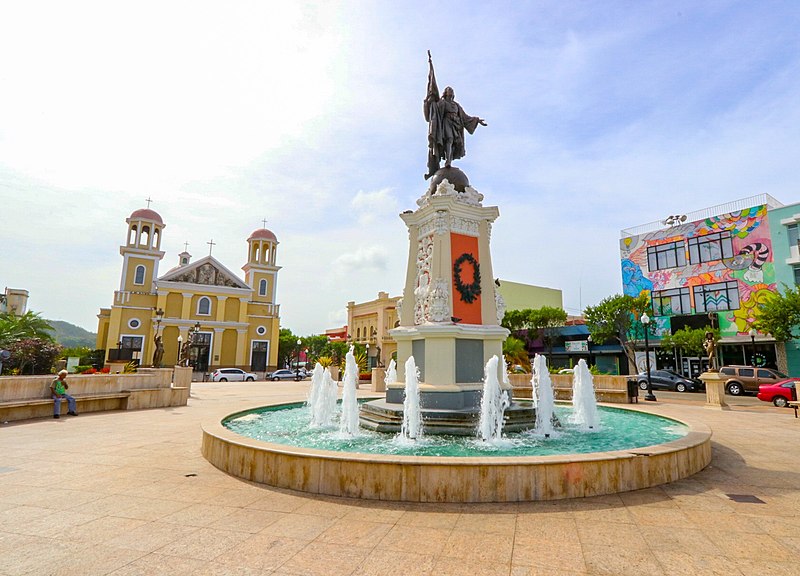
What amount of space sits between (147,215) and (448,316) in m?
46.9

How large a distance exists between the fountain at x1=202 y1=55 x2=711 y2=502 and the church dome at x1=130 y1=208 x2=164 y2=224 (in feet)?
137

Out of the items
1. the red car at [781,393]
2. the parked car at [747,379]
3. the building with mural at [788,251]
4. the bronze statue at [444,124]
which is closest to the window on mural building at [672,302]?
the building with mural at [788,251]

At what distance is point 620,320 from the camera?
34.4m

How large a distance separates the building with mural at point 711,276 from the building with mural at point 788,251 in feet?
1.25

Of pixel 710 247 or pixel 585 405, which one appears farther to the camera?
pixel 710 247

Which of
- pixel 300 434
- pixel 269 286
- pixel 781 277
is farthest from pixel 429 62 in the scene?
pixel 269 286

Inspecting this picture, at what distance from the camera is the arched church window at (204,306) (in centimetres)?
4700

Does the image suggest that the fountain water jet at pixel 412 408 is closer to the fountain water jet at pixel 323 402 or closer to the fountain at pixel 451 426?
the fountain at pixel 451 426

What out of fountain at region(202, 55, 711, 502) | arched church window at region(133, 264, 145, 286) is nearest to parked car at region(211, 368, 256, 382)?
arched church window at region(133, 264, 145, 286)

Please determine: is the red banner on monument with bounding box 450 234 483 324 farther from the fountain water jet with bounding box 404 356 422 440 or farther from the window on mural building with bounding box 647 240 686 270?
the window on mural building with bounding box 647 240 686 270

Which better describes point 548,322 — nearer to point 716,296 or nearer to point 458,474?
point 716,296

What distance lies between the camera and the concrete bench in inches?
425

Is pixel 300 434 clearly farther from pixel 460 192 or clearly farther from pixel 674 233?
pixel 674 233

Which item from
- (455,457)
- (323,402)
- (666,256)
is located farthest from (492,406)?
(666,256)
